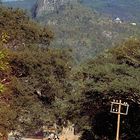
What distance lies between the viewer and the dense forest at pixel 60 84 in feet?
96.5

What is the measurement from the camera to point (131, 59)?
99.2 feet

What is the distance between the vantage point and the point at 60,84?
42219mm

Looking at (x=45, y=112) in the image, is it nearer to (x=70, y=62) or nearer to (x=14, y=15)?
(x=70, y=62)

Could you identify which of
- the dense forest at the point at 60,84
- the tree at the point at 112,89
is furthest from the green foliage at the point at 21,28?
the tree at the point at 112,89

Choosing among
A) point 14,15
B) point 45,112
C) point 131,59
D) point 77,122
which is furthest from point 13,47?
point 131,59

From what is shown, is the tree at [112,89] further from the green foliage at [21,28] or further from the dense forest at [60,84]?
the green foliage at [21,28]

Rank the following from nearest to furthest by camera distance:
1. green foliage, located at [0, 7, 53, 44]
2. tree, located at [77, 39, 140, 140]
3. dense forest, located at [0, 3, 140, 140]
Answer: tree, located at [77, 39, 140, 140] < dense forest, located at [0, 3, 140, 140] < green foliage, located at [0, 7, 53, 44]

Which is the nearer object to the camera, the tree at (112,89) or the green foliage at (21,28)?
the tree at (112,89)

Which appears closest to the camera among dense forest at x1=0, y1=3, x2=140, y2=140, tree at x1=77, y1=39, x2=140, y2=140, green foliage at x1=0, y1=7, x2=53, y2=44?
tree at x1=77, y1=39, x2=140, y2=140

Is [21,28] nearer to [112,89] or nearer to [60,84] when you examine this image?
[60,84]

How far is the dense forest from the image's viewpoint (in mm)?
29422

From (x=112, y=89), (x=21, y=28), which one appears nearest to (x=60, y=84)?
(x=21, y=28)

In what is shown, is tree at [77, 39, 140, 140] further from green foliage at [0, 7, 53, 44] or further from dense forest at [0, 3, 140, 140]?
green foliage at [0, 7, 53, 44]

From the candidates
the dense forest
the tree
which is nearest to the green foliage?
the dense forest
